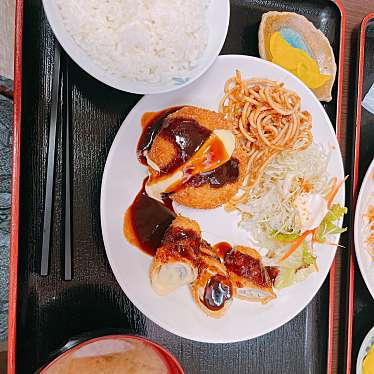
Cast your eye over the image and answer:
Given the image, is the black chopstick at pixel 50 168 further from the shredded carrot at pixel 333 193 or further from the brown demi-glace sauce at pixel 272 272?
the shredded carrot at pixel 333 193

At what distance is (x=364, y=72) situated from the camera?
2248 mm

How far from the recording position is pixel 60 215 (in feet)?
6.04

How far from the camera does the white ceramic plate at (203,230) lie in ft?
6.07

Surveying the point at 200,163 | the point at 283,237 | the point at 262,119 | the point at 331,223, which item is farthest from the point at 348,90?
the point at 200,163

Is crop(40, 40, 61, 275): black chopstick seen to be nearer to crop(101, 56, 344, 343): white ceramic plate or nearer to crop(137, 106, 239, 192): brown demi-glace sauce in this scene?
crop(101, 56, 344, 343): white ceramic plate

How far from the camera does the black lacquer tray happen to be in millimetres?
1799

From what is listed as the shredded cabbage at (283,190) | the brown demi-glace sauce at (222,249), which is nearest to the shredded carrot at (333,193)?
the shredded cabbage at (283,190)

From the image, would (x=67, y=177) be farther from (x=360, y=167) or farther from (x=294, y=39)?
(x=360, y=167)

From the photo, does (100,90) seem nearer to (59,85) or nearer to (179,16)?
(59,85)

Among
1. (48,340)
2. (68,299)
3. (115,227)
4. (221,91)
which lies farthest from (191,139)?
(48,340)

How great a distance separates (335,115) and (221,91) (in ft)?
1.62

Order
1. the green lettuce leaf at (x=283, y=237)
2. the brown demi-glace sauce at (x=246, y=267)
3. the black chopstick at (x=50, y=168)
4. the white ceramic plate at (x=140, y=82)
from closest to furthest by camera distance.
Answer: the white ceramic plate at (x=140, y=82), the black chopstick at (x=50, y=168), the brown demi-glace sauce at (x=246, y=267), the green lettuce leaf at (x=283, y=237)

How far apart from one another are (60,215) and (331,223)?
1015 mm

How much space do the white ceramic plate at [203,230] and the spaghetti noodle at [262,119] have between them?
33mm
